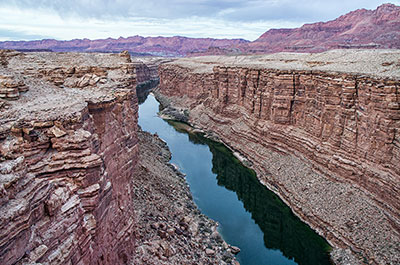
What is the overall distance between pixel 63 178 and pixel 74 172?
13.4 inches

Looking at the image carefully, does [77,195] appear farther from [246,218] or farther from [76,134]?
[246,218]

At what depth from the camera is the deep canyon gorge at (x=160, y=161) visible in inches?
324

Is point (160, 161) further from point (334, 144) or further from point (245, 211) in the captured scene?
point (334, 144)

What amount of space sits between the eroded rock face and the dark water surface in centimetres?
1231

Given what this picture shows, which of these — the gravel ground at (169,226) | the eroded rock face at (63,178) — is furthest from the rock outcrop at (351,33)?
the eroded rock face at (63,178)

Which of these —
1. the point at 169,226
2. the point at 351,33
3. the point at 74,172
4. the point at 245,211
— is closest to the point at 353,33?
the point at 351,33

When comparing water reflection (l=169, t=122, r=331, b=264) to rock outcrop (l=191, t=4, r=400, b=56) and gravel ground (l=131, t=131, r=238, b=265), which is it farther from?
rock outcrop (l=191, t=4, r=400, b=56)

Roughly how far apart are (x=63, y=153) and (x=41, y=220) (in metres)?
2.04

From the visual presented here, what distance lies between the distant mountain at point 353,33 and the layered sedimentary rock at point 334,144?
68.4m

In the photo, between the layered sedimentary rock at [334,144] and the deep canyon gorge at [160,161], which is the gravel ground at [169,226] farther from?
the layered sedimentary rock at [334,144]

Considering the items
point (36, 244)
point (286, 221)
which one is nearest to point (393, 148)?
point (286, 221)

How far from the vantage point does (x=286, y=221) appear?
2592 centimetres

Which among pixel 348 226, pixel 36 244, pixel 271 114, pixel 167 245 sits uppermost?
pixel 36 244

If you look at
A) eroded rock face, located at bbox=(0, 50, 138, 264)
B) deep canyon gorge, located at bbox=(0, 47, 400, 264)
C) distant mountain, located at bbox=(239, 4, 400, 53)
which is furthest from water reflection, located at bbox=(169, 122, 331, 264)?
distant mountain, located at bbox=(239, 4, 400, 53)
